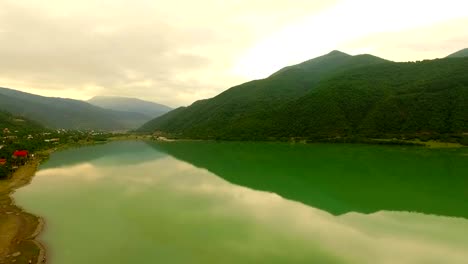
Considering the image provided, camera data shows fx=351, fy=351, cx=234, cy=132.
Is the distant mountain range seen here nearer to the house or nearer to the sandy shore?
the house

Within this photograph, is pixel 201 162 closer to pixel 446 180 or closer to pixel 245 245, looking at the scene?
pixel 446 180

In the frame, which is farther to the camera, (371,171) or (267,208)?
(371,171)

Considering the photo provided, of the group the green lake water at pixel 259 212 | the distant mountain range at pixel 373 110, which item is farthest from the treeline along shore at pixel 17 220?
the distant mountain range at pixel 373 110

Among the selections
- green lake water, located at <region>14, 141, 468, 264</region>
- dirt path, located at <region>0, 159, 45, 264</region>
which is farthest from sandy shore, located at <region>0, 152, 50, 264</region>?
green lake water, located at <region>14, 141, 468, 264</region>

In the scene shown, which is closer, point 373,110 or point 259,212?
point 259,212

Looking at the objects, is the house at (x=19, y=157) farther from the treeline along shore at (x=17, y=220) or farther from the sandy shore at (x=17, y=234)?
the sandy shore at (x=17, y=234)

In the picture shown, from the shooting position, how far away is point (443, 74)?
129 metres

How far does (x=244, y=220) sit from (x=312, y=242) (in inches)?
310

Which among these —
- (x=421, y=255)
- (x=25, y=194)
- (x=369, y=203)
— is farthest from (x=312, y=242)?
(x=25, y=194)

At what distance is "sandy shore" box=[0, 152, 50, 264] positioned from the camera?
936 inches

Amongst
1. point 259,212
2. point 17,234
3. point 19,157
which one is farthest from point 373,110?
point 17,234

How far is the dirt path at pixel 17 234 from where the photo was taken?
2380 centimetres

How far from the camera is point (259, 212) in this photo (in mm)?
36406

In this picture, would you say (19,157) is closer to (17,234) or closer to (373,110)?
(17,234)
